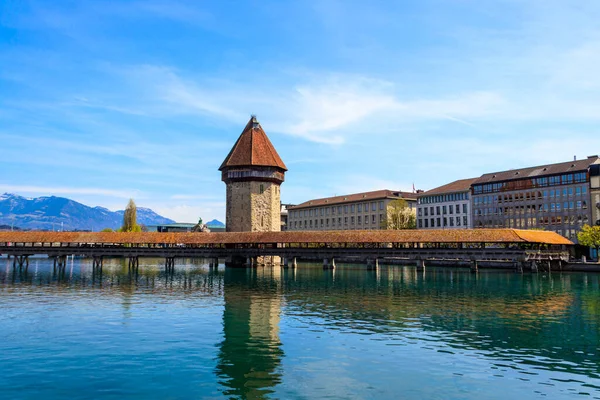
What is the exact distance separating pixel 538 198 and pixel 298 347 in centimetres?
5995

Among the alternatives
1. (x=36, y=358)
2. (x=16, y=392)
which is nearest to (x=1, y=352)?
(x=36, y=358)

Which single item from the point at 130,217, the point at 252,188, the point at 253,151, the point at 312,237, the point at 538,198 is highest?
the point at 253,151

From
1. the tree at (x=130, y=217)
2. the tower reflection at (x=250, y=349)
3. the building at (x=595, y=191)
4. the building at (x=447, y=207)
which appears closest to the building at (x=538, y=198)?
the building at (x=595, y=191)

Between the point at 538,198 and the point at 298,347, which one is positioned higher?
the point at 538,198

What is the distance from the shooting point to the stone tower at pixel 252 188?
6288 cm

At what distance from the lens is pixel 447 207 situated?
80562 mm

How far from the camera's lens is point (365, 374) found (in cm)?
1185

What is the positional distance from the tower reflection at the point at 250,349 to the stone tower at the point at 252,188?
1453 inches

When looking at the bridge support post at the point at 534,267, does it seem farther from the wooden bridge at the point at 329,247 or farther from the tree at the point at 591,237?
the tree at the point at 591,237

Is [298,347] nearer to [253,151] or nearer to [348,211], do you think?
[253,151]

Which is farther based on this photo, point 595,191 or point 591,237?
point 595,191

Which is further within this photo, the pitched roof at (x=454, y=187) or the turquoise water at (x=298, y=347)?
the pitched roof at (x=454, y=187)

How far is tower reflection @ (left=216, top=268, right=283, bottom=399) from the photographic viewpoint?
36.4ft

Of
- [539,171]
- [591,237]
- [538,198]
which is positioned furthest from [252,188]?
[591,237]
